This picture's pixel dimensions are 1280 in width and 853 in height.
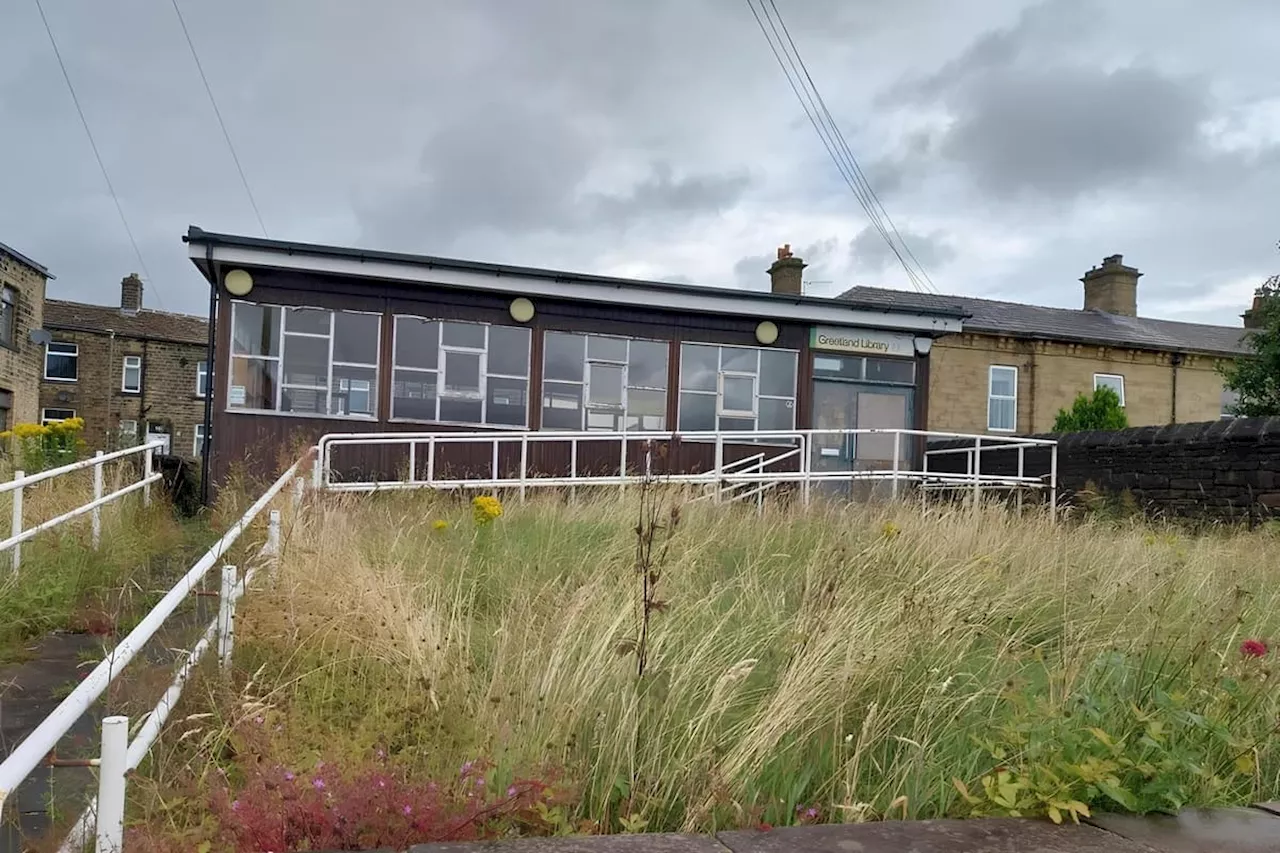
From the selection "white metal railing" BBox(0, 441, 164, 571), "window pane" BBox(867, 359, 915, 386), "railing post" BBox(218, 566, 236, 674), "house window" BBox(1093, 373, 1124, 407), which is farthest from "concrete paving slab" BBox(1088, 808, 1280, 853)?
"house window" BBox(1093, 373, 1124, 407)

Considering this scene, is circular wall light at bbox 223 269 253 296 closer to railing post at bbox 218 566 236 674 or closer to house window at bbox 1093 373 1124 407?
railing post at bbox 218 566 236 674

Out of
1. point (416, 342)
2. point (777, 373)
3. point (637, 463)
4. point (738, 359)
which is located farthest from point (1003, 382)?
point (416, 342)

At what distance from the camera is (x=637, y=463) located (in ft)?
40.6

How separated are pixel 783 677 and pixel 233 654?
2.09 m

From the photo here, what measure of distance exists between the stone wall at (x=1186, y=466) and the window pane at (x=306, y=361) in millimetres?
9609

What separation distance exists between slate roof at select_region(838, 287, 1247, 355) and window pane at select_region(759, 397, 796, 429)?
10460 mm

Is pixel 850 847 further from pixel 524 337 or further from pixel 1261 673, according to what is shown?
pixel 524 337

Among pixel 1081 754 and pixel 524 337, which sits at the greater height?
pixel 524 337

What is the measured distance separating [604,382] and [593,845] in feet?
35.6

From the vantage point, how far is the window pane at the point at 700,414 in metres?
13.2

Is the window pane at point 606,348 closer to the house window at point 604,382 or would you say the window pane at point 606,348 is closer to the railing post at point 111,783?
the house window at point 604,382

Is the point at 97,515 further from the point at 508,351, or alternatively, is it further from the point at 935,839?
the point at 508,351

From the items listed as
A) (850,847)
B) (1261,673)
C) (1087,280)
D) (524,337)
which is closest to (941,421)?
(1087,280)

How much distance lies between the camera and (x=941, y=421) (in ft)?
74.2
